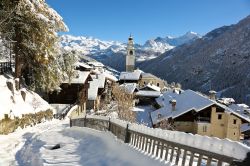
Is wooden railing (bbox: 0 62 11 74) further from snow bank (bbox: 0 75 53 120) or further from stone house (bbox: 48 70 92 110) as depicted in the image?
stone house (bbox: 48 70 92 110)

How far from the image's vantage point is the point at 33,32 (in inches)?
1415

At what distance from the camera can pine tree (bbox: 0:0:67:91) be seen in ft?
107

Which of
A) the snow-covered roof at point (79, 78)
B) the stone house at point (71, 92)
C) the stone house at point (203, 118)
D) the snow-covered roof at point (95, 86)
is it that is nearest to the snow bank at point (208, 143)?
the stone house at point (203, 118)

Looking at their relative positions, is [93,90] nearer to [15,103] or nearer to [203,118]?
[203,118]

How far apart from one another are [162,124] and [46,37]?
2321cm

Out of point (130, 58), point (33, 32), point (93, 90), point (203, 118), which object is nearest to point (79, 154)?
point (33, 32)

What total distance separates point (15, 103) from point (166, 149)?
28.1 m

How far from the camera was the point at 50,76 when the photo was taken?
43750 mm

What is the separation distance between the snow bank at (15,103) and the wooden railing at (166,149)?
14514mm

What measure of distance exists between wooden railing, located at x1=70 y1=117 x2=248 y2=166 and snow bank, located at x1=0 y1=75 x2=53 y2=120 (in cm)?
1451

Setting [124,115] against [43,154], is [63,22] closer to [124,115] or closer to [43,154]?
[124,115]

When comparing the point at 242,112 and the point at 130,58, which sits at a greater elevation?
the point at 130,58

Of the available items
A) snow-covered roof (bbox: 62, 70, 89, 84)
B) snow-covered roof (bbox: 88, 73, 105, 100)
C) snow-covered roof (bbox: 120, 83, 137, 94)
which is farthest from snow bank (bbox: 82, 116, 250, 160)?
snow-covered roof (bbox: 88, 73, 105, 100)

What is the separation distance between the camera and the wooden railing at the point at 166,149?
8953 mm
